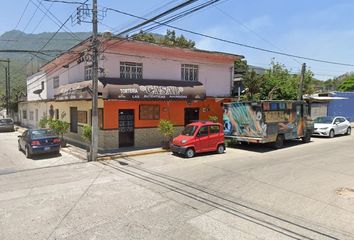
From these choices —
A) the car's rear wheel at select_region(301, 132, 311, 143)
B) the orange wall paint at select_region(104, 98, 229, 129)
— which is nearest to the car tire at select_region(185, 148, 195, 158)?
the orange wall paint at select_region(104, 98, 229, 129)

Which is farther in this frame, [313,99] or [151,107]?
[313,99]

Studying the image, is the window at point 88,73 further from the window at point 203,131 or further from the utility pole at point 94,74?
the window at point 203,131

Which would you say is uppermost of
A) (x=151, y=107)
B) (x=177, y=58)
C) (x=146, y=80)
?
(x=177, y=58)

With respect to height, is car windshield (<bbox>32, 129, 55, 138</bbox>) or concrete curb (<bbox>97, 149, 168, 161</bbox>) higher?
car windshield (<bbox>32, 129, 55, 138</bbox>)

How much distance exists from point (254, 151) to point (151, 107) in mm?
6785

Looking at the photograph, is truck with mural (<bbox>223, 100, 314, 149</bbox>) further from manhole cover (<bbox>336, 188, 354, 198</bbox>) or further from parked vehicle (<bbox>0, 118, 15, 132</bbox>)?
parked vehicle (<bbox>0, 118, 15, 132</bbox>)

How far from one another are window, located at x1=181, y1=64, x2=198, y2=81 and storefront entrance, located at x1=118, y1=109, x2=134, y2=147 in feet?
16.4

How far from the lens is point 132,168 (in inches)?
526

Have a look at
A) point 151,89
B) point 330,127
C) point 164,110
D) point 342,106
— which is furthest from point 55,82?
point 342,106

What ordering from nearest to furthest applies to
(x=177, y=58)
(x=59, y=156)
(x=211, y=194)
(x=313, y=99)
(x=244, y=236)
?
(x=244, y=236)
(x=211, y=194)
(x=59, y=156)
(x=177, y=58)
(x=313, y=99)

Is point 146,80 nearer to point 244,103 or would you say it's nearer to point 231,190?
point 244,103

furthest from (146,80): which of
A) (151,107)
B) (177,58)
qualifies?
(177,58)

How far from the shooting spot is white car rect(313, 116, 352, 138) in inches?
934

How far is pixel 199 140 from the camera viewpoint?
15969 millimetres
